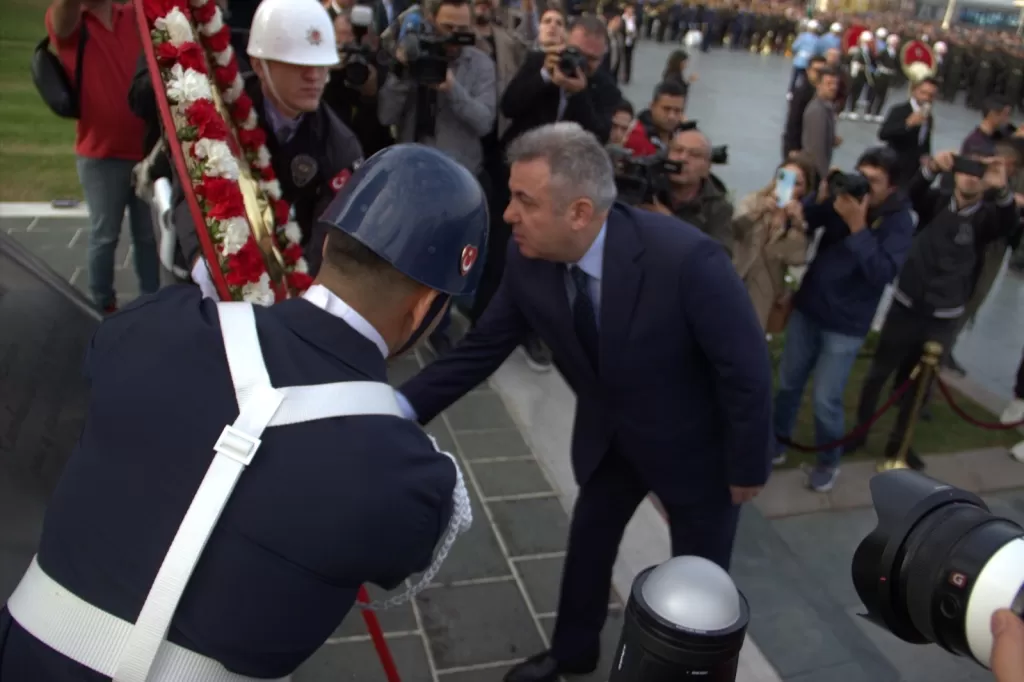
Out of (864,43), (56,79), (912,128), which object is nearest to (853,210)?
(56,79)

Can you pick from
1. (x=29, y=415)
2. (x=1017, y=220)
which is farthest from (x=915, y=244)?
(x=29, y=415)

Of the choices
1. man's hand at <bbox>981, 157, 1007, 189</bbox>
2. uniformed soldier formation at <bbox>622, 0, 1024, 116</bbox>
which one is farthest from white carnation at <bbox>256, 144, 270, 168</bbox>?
uniformed soldier formation at <bbox>622, 0, 1024, 116</bbox>

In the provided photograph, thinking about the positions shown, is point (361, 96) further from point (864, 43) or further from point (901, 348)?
point (864, 43)

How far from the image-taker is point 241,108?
A: 10.8 feet

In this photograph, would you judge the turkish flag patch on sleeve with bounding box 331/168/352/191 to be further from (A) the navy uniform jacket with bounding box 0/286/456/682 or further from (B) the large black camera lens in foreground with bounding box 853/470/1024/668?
(B) the large black camera lens in foreground with bounding box 853/470/1024/668

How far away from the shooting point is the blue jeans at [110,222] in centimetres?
489

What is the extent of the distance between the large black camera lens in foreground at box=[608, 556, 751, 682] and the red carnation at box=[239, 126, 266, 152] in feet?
7.92

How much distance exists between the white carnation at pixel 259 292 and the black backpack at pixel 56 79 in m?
2.46

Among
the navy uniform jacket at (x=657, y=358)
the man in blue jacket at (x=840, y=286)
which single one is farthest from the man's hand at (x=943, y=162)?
the navy uniform jacket at (x=657, y=358)

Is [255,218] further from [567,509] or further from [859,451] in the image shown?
[859,451]

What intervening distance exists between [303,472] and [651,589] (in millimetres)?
794

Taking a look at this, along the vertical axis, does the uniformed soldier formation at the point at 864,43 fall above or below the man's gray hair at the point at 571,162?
below

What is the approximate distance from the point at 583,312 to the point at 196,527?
1.54 meters

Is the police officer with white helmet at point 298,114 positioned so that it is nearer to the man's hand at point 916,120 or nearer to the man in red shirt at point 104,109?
the man in red shirt at point 104,109
